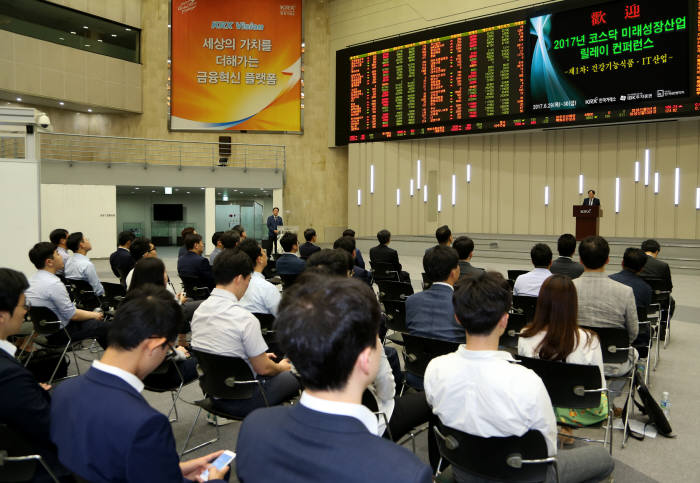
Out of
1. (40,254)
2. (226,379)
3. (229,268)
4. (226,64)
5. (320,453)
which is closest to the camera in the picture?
(320,453)

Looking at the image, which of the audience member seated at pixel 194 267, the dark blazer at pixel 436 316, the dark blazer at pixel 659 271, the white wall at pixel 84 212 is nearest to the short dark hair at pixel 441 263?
the dark blazer at pixel 436 316

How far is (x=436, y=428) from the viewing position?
2119 millimetres

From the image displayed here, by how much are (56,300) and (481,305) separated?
3.55 m

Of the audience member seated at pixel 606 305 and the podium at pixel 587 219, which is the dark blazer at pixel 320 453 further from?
the podium at pixel 587 219

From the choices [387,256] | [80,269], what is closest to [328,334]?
[80,269]

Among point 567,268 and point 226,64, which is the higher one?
point 226,64

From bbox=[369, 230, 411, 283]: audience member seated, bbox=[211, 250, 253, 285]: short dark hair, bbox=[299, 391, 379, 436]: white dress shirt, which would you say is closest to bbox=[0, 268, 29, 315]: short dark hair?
bbox=[211, 250, 253, 285]: short dark hair

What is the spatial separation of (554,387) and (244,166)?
15.0 metres

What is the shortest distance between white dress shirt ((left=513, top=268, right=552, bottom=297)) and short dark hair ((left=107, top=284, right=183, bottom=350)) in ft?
12.1

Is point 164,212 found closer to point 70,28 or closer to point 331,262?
point 70,28

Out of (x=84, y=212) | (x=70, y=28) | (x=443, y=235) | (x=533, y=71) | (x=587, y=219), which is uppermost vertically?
(x=70, y=28)

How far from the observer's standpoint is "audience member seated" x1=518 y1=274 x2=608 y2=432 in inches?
112

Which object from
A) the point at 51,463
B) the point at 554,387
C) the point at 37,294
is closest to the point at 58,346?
the point at 37,294

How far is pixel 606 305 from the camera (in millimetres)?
3635
